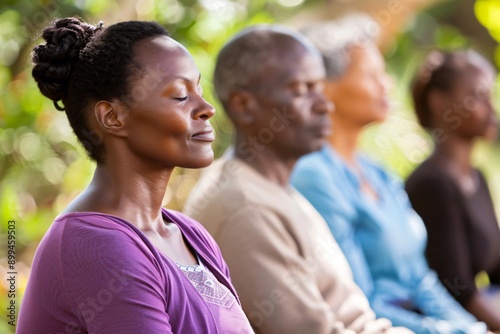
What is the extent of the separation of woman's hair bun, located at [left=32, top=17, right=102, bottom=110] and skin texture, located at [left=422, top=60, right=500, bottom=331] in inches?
91.9

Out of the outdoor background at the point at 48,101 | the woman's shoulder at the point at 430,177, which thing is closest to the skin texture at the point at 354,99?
the woman's shoulder at the point at 430,177

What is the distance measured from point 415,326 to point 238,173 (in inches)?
33.3

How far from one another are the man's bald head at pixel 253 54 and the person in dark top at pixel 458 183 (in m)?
1.13

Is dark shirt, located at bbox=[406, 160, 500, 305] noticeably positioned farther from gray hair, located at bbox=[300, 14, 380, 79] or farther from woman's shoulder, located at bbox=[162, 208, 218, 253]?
woman's shoulder, located at bbox=[162, 208, 218, 253]

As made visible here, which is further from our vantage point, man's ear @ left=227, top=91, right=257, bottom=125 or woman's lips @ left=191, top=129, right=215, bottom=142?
man's ear @ left=227, top=91, right=257, bottom=125

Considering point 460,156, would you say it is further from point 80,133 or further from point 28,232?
point 80,133

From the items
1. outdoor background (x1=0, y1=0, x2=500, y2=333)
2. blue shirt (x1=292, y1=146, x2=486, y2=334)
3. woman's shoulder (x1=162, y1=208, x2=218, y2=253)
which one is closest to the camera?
woman's shoulder (x1=162, y1=208, x2=218, y2=253)

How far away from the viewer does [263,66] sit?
10.0 ft

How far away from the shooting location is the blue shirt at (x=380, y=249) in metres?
3.36

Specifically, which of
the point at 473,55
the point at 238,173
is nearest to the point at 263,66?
the point at 238,173

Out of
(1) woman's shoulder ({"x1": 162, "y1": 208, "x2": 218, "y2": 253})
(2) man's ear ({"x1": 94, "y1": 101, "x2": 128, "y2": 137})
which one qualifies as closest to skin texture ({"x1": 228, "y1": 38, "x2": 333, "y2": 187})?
(1) woman's shoulder ({"x1": 162, "y1": 208, "x2": 218, "y2": 253})

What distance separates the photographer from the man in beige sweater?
2635 millimetres

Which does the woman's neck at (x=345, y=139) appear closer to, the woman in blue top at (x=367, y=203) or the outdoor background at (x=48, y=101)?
the woman in blue top at (x=367, y=203)

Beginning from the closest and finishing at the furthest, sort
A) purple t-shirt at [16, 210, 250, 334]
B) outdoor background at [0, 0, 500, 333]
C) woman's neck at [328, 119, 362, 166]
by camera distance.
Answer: purple t-shirt at [16, 210, 250, 334] → outdoor background at [0, 0, 500, 333] → woman's neck at [328, 119, 362, 166]
